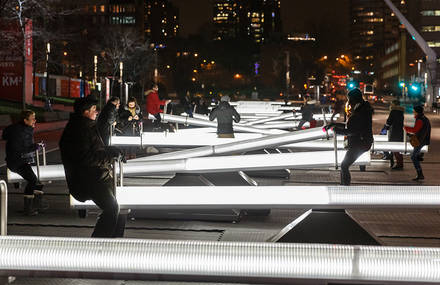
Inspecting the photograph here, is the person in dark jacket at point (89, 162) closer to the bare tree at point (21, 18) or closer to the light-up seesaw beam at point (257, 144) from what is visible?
the light-up seesaw beam at point (257, 144)

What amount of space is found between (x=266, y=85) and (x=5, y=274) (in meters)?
127

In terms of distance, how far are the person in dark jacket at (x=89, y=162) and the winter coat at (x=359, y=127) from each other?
5.62 metres

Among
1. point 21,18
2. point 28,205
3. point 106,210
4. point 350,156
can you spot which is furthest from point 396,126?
point 21,18

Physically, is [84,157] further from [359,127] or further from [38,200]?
[359,127]

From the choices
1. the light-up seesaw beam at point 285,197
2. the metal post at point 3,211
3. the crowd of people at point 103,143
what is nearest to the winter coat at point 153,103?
the crowd of people at point 103,143

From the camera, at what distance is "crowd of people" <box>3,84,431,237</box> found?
7758 millimetres

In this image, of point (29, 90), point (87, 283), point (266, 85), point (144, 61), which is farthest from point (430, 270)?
point (266, 85)

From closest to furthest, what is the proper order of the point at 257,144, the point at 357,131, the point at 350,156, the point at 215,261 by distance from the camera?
the point at 215,261, the point at 357,131, the point at 350,156, the point at 257,144

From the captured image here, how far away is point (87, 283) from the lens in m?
7.73

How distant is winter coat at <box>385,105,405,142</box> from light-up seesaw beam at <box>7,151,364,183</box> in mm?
8105

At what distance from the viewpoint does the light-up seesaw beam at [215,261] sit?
Answer: 475 cm

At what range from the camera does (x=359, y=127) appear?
495 inches

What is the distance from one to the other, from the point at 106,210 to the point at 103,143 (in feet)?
2.60

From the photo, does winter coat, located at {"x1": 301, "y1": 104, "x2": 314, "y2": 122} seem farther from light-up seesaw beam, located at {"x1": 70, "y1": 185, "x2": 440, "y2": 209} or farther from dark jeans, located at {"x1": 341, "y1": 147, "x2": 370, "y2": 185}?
light-up seesaw beam, located at {"x1": 70, "y1": 185, "x2": 440, "y2": 209}
